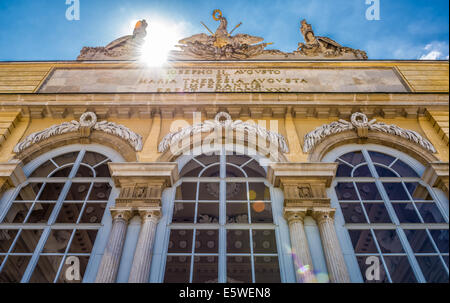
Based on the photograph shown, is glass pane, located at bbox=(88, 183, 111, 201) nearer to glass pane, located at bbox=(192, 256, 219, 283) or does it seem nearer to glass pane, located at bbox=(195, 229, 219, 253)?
glass pane, located at bbox=(195, 229, 219, 253)

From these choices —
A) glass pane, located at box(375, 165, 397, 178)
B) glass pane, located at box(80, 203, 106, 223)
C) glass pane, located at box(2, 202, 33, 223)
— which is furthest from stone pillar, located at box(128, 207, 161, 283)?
glass pane, located at box(375, 165, 397, 178)

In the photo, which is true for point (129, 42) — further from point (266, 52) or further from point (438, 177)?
point (438, 177)

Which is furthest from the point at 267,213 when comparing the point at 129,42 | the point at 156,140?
the point at 129,42

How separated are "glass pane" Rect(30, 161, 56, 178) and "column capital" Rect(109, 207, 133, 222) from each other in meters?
2.25

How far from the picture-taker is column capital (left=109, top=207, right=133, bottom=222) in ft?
21.4

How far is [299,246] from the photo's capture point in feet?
20.0

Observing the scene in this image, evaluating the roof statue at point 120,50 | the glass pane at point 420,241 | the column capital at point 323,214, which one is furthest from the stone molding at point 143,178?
the roof statue at point 120,50

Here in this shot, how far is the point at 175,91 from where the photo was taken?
31.8 feet

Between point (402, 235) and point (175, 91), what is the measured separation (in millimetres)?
5681

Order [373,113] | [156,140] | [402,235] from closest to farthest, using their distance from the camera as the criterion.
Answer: [402,235], [156,140], [373,113]

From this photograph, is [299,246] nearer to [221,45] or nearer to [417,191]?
[417,191]

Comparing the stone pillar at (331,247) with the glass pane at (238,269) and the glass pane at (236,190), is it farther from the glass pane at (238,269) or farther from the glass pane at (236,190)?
the glass pane at (238,269)

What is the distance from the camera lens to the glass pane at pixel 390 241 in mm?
6896

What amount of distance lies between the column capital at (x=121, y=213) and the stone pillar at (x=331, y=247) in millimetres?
2884
